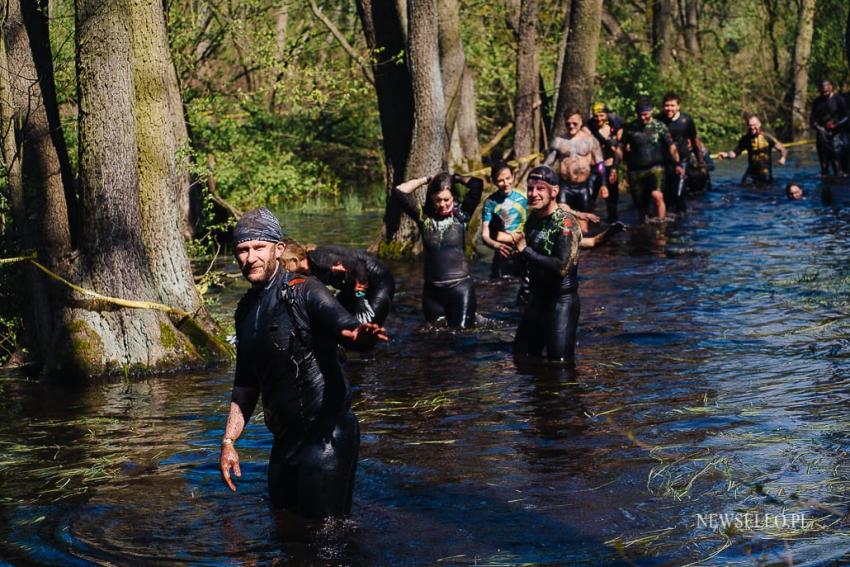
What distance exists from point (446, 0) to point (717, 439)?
13224mm

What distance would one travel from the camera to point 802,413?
9.13 m

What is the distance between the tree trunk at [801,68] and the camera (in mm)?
38000

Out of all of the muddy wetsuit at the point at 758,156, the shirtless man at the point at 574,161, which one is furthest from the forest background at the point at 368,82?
the muddy wetsuit at the point at 758,156

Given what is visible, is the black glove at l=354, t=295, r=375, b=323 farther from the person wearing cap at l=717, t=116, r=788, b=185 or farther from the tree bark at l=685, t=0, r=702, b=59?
the tree bark at l=685, t=0, r=702, b=59

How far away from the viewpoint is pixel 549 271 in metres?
10.7

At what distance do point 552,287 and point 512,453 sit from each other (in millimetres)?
2670

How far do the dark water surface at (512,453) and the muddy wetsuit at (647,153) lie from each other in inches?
230

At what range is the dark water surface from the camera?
679cm

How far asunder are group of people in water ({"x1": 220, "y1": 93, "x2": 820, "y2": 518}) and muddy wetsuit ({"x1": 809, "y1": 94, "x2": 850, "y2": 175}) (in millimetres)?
2986

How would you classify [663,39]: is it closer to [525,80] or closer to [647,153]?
[525,80]

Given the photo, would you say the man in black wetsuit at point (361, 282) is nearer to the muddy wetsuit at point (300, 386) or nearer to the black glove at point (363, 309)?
the black glove at point (363, 309)

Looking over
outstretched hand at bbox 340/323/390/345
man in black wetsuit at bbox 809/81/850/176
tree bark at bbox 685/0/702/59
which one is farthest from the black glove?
tree bark at bbox 685/0/702/59

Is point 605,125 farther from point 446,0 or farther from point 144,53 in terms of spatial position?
point 144,53

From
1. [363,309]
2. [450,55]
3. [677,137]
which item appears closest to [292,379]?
[363,309]
